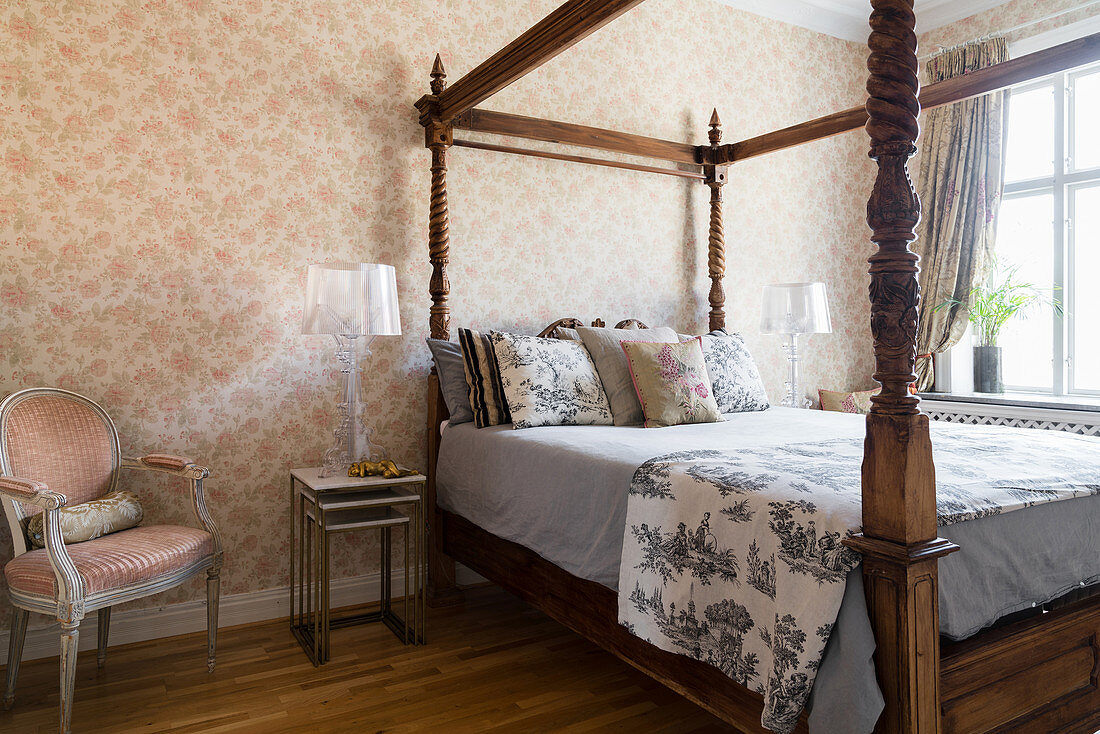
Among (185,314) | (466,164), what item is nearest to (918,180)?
(466,164)

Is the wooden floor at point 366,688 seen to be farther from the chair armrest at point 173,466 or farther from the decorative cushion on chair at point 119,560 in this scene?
the chair armrest at point 173,466

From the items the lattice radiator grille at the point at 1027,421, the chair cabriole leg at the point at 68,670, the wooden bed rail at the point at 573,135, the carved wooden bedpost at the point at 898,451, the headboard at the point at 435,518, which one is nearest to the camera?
the carved wooden bedpost at the point at 898,451

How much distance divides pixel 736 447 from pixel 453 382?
1.34 m

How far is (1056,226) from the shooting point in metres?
4.38

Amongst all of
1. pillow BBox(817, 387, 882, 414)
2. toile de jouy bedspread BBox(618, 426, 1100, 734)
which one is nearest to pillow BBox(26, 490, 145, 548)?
toile de jouy bedspread BBox(618, 426, 1100, 734)

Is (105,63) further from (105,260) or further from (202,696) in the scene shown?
(202,696)

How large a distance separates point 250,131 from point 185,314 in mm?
807

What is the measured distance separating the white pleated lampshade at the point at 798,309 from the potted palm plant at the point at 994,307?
108 cm

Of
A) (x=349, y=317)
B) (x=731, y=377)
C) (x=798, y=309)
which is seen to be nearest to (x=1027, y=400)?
(x=798, y=309)

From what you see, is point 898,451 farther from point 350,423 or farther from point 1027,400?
point 1027,400

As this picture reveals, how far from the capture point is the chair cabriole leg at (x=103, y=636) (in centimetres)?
260

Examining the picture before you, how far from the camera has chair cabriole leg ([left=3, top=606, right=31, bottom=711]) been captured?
232 centimetres

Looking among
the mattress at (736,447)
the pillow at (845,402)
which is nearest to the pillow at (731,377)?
the mattress at (736,447)

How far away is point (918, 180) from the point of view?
15.7 feet
